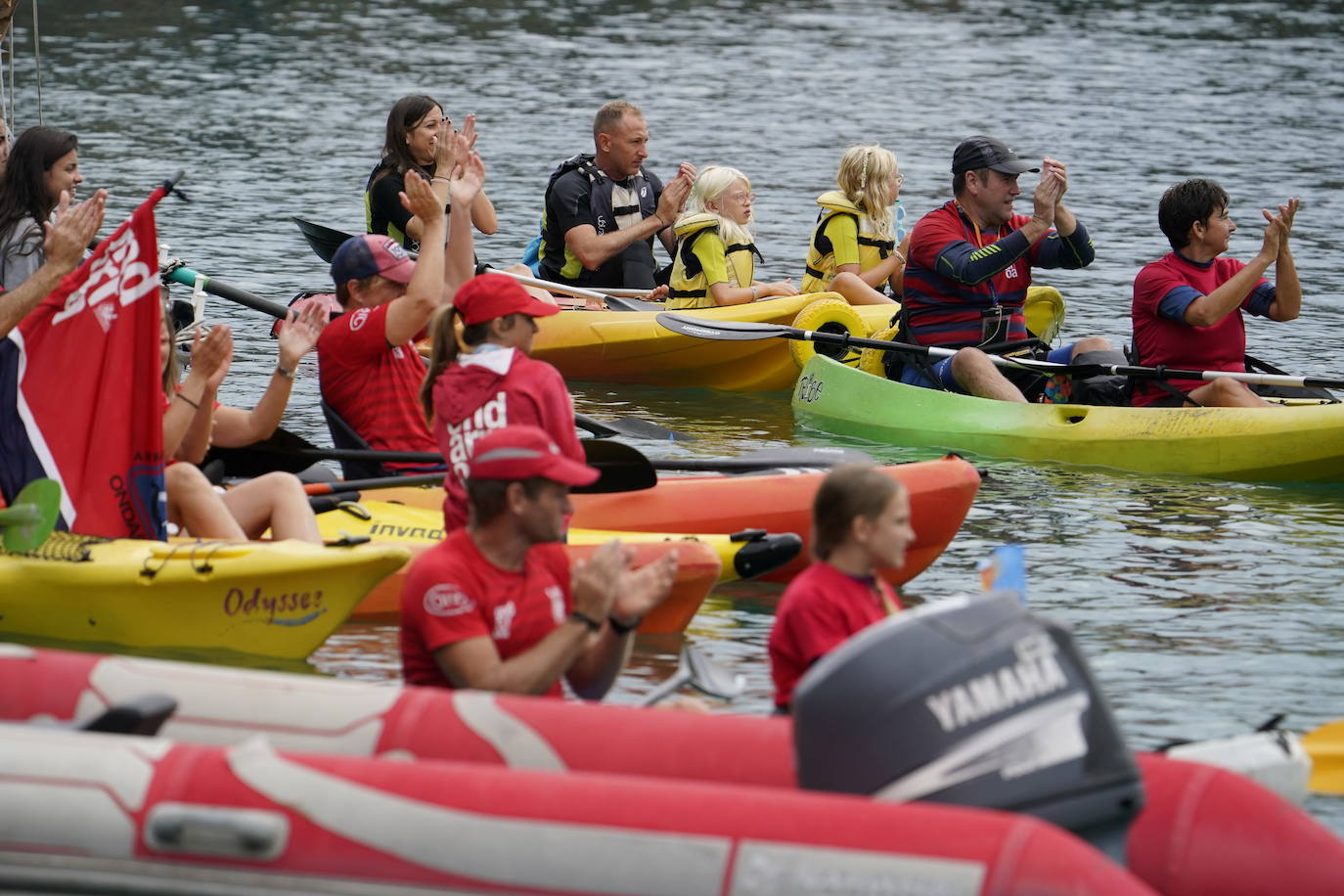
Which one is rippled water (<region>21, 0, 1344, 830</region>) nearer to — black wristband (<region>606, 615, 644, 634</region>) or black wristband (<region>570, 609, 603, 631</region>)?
black wristband (<region>606, 615, 644, 634</region>)

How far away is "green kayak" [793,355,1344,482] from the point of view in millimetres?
9391

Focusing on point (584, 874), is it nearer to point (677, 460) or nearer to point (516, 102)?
point (677, 460)

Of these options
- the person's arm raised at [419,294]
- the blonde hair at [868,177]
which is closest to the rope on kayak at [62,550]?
the person's arm raised at [419,294]

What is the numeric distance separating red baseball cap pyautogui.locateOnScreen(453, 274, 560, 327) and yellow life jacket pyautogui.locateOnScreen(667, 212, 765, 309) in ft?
16.7

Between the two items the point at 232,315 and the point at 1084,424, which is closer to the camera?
the point at 1084,424

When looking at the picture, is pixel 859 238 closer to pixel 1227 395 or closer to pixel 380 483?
pixel 1227 395

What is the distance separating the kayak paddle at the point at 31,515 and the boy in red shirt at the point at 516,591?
181 cm

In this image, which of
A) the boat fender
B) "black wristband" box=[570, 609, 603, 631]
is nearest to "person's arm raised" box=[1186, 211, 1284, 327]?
the boat fender

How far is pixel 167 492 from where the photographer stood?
7.02 metres

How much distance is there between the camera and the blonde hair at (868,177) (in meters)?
11.4

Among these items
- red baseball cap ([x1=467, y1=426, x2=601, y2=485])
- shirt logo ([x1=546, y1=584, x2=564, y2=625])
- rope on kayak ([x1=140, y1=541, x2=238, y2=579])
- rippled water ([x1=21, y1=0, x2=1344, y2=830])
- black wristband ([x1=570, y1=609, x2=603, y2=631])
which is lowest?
rippled water ([x1=21, y1=0, x2=1344, y2=830])

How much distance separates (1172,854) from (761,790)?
103 cm

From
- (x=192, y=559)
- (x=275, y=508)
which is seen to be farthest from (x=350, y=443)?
(x=192, y=559)

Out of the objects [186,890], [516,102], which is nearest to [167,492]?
[186,890]
